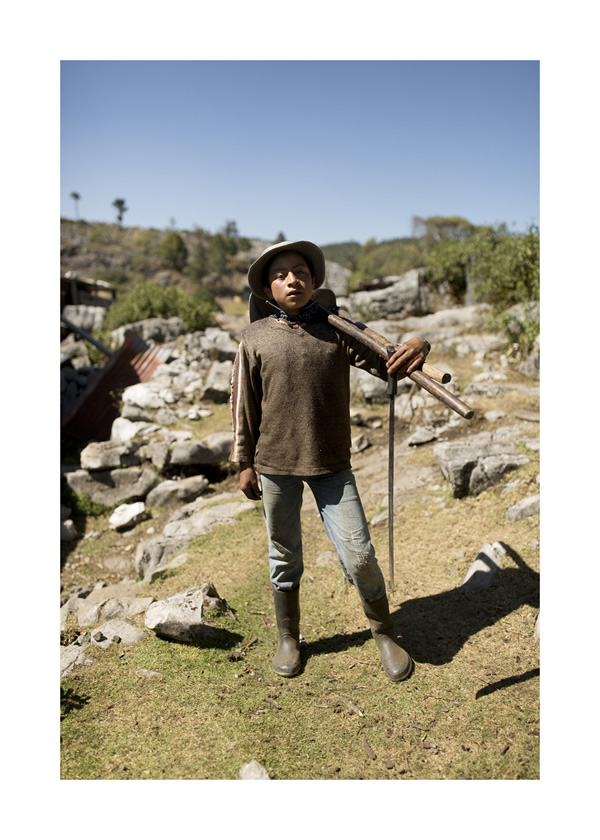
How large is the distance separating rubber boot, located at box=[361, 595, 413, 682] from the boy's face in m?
1.68

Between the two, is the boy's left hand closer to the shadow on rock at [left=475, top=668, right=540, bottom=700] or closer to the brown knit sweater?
the brown knit sweater

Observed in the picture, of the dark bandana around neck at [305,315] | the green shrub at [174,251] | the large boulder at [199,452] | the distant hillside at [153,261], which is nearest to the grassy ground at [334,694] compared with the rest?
the dark bandana around neck at [305,315]

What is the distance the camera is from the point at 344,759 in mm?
2455

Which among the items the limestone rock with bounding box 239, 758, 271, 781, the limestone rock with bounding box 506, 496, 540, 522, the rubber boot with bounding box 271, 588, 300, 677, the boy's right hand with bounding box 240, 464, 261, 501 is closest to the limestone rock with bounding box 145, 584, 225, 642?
the rubber boot with bounding box 271, 588, 300, 677

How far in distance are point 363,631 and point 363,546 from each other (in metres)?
1.02

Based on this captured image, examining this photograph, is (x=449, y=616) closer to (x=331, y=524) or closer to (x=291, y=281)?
(x=331, y=524)

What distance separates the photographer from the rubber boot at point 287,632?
312cm

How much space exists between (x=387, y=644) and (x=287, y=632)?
0.59 meters

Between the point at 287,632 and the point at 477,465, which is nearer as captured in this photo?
the point at 287,632

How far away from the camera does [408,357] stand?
2684 mm

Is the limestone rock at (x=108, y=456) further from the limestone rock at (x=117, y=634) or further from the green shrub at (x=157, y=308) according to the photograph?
the green shrub at (x=157, y=308)

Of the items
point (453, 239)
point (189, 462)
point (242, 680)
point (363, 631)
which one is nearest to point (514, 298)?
point (453, 239)

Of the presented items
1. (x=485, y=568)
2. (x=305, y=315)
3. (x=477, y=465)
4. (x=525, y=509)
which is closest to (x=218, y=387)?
(x=477, y=465)

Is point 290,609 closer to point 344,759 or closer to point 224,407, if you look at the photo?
point 344,759
